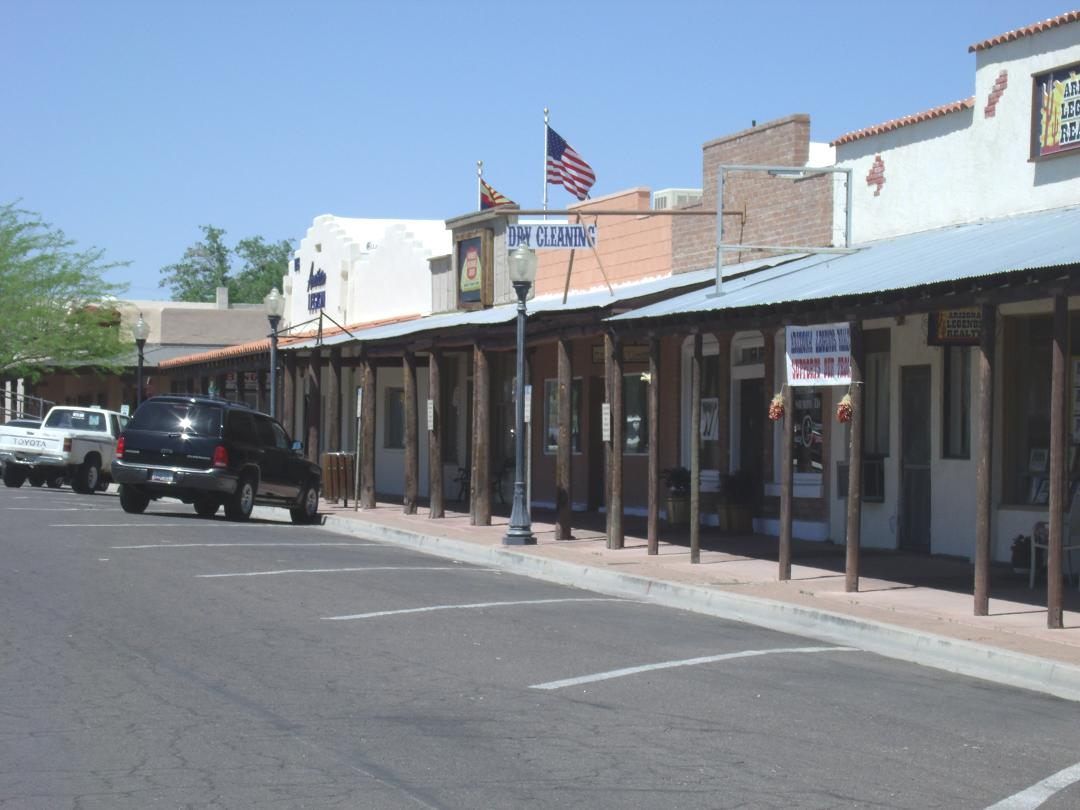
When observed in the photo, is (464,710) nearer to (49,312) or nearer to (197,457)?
(197,457)

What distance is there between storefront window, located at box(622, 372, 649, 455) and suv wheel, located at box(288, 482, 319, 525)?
544 centimetres

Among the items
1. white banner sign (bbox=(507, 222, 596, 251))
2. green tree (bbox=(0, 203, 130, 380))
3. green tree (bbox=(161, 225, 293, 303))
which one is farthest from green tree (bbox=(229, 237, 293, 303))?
white banner sign (bbox=(507, 222, 596, 251))

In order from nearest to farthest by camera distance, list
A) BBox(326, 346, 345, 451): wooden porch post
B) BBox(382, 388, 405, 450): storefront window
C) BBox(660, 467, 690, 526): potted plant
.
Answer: BBox(660, 467, 690, 526): potted plant
BBox(326, 346, 345, 451): wooden porch post
BBox(382, 388, 405, 450): storefront window

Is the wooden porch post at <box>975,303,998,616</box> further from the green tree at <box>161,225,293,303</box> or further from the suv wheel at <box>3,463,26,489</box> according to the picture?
the green tree at <box>161,225,293,303</box>

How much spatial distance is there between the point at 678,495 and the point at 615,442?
3.88m

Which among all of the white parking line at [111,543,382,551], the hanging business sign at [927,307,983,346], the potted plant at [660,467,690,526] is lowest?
the white parking line at [111,543,382,551]

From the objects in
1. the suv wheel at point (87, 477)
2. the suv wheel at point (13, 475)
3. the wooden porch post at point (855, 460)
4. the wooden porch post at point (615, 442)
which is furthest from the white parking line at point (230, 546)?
the suv wheel at point (13, 475)

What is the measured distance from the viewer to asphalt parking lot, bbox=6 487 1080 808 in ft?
23.2

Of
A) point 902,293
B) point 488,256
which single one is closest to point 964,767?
point 902,293

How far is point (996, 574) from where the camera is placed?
16625 millimetres

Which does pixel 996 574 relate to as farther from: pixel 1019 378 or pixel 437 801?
pixel 437 801

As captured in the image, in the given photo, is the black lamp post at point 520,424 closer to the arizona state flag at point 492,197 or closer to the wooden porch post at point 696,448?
the wooden porch post at point 696,448

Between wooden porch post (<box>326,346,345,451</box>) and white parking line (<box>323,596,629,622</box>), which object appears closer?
white parking line (<box>323,596,629,622</box>)

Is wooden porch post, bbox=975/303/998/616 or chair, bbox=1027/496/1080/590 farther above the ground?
wooden porch post, bbox=975/303/998/616
